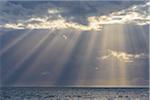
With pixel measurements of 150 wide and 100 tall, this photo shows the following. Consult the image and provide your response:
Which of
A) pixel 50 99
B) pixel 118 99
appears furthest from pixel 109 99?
pixel 50 99

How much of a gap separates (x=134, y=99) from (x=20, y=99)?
74.2ft

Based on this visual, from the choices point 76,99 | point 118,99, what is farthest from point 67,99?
point 118,99

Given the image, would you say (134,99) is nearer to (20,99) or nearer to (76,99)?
(76,99)

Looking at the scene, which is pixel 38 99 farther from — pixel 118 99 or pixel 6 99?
pixel 118 99

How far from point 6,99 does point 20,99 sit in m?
2.81

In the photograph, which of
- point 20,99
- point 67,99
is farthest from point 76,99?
point 20,99

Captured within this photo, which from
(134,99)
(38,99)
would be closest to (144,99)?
(134,99)

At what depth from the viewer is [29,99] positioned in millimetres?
131875

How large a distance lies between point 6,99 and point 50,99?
8907 mm

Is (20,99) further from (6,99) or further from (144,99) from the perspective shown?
(144,99)

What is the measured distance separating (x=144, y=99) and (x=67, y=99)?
15539 mm

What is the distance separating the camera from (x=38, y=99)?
13350 centimetres

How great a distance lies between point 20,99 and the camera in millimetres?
133625

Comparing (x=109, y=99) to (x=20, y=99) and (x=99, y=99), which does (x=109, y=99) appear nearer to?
(x=99, y=99)
